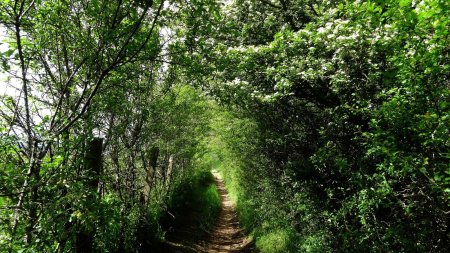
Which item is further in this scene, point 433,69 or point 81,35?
point 81,35

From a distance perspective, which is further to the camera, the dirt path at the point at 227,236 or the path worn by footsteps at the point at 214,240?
the dirt path at the point at 227,236

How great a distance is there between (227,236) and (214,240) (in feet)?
→ 3.53

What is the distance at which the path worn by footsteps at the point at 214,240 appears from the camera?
10756 mm

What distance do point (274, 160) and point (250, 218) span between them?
4572 millimetres

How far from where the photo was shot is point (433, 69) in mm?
3109

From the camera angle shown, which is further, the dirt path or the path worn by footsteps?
the dirt path

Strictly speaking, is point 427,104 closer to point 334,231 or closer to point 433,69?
point 433,69

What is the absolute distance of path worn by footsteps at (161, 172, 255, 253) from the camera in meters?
10.8

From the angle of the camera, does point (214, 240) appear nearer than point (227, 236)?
Yes

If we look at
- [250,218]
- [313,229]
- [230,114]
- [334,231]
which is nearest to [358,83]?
[334,231]

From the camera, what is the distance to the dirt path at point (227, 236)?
11.9 m

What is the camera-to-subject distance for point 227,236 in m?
13.9

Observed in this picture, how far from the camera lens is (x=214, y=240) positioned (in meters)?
13.0

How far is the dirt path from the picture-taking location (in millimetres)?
11950
